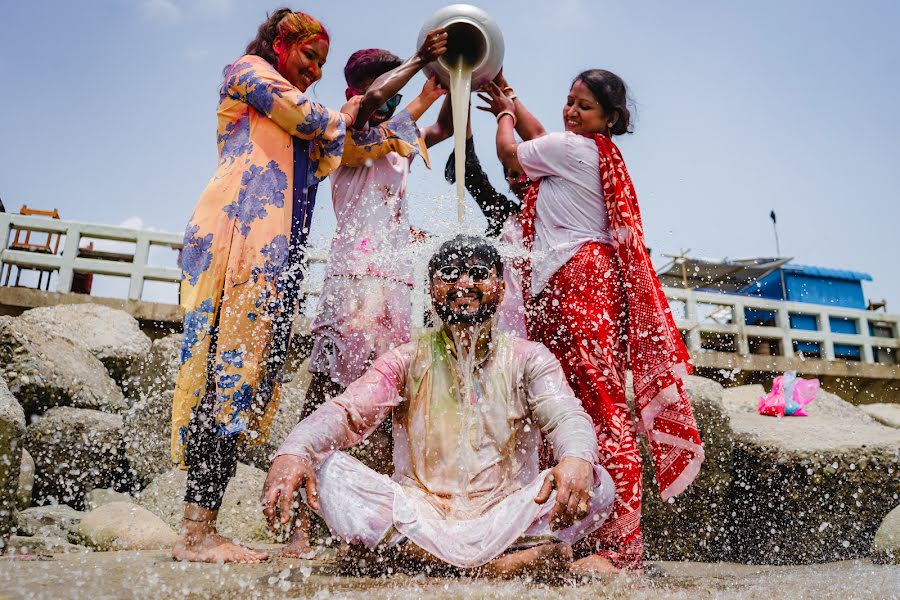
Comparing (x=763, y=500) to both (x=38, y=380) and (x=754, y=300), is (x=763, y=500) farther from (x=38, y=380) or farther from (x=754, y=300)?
(x=754, y=300)

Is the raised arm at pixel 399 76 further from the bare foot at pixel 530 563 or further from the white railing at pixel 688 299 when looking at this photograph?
the white railing at pixel 688 299

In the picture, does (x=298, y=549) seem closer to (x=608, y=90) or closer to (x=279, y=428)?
(x=279, y=428)

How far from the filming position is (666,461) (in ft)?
11.0

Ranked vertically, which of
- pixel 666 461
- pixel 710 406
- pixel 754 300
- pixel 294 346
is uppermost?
pixel 754 300

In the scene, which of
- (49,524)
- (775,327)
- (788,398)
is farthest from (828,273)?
(49,524)

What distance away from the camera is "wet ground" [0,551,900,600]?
2105mm

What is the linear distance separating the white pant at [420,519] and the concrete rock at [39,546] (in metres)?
1.75

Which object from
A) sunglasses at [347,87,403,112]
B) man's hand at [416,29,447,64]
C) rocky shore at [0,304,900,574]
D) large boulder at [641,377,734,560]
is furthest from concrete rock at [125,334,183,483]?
large boulder at [641,377,734,560]

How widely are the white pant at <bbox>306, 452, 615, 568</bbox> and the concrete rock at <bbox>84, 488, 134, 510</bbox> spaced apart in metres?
3.13

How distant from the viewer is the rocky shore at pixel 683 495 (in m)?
4.03

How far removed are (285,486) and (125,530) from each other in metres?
2.14

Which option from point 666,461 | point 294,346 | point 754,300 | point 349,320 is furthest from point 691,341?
point 349,320

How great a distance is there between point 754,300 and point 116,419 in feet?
31.3

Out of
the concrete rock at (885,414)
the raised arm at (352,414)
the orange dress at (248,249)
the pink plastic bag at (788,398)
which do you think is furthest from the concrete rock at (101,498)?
the concrete rock at (885,414)
